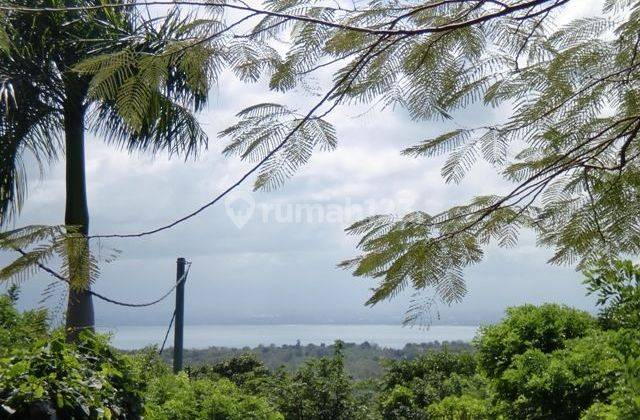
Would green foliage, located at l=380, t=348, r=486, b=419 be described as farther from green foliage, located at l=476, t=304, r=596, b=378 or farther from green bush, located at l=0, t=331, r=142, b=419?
green bush, located at l=0, t=331, r=142, b=419

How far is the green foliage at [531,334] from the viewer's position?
6.40m

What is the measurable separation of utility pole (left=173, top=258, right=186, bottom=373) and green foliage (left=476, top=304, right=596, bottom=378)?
15.9 feet

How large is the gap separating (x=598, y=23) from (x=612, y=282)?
Answer: 138 centimetres

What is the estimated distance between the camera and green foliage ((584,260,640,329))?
3617 millimetres

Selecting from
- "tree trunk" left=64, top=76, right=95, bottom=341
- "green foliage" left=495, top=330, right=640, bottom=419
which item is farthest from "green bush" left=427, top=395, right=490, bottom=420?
"tree trunk" left=64, top=76, right=95, bottom=341

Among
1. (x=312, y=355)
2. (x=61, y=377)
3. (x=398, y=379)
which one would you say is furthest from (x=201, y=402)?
(x=398, y=379)

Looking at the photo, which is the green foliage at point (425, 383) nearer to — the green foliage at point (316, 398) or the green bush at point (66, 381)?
the green foliage at point (316, 398)

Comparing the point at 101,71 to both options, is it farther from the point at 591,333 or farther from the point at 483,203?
the point at 591,333

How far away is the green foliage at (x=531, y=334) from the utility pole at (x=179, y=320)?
485 centimetres

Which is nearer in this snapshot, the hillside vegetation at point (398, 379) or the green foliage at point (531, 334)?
the hillside vegetation at point (398, 379)

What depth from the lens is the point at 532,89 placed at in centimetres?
363

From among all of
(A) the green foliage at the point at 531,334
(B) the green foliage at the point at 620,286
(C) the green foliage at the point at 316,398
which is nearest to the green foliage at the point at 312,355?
(C) the green foliage at the point at 316,398

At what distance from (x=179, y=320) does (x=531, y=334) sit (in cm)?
539

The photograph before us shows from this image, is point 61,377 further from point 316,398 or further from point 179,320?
point 179,320
